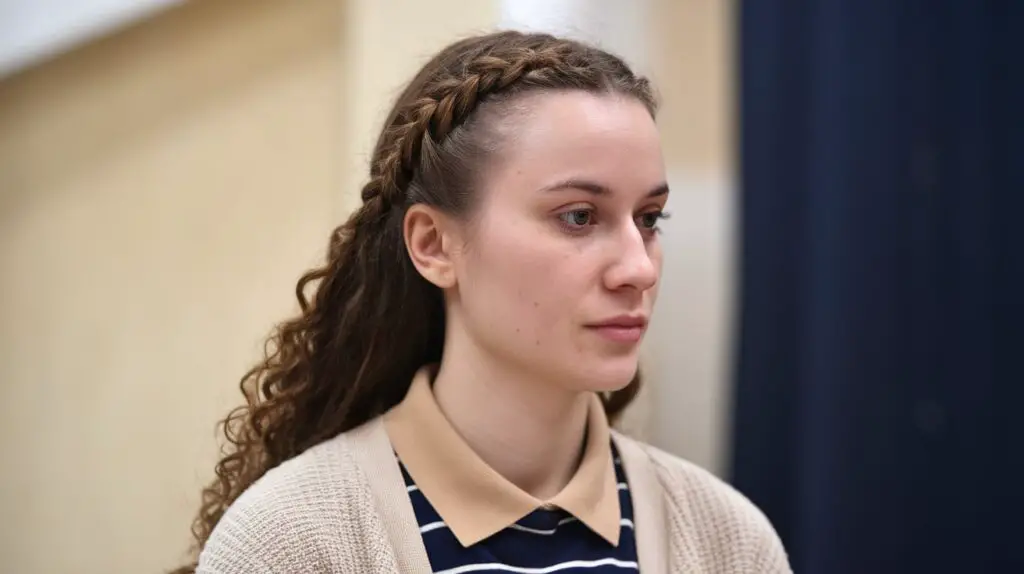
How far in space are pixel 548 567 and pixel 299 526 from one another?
0.28m

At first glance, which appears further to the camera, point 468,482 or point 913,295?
point 913,295

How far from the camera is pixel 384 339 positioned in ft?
4.60

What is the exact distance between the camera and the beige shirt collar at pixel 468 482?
1254 millimetres

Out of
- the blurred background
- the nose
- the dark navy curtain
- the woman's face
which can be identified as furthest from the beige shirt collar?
the dark navy curtain

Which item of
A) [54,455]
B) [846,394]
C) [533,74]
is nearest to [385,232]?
[533,74]

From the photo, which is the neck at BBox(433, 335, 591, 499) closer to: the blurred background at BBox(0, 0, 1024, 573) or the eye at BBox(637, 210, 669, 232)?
the eye at BBox(637, 210, 669, 232)

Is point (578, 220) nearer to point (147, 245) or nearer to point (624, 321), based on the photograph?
point (624, 321)

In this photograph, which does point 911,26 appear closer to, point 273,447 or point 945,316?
point 945,316

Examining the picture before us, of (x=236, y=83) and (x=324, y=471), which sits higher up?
(x=236, y=83)

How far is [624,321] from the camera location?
1227 millimetres

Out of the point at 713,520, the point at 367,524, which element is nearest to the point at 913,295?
the point at 713,520

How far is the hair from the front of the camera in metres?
1.28

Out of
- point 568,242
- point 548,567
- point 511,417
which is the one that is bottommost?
point 548,567

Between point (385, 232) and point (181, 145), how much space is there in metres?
0.62
